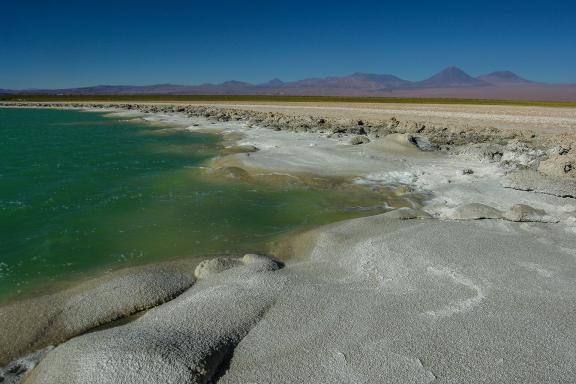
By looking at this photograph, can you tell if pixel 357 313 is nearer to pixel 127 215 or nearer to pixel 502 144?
pixel 127 215

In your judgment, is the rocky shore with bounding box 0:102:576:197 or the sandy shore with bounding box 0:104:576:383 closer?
the sandy shore with bounding box 0:104:576:383

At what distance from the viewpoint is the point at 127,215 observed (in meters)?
10.3

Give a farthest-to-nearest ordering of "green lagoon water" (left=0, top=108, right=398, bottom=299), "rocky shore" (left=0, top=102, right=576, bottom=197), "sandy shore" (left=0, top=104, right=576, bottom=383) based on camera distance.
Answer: "rocky shore" (left=0, top=102, right=576, bottom=197) → "green lagoon water" (left=0, top=108, right=398, bottom=299) → "sandy shore" (left=0, top=104, right=576, bottom=383)

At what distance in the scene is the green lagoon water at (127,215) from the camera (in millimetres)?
7676

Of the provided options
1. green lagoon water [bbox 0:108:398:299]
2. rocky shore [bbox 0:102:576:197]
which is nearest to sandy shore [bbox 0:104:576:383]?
green lagoon water [bbox 0:108:398:299]

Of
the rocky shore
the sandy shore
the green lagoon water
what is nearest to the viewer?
the sandy shore

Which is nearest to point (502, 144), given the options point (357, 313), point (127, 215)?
point (127, 215)

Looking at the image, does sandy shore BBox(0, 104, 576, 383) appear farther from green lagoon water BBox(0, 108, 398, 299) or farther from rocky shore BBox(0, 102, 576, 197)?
rocky shore BBox(0, 102, 576, 197)

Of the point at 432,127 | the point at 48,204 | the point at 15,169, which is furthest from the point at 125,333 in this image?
the point at 432,127

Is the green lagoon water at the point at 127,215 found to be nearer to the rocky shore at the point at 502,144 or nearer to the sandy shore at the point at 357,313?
the sandy shore at the point at 357,313

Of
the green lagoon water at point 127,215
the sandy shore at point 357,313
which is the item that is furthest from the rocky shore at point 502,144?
the green lagoon water at point 127,215

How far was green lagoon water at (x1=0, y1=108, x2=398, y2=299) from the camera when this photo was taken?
7.68 m

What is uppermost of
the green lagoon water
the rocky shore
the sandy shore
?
the rocky shore

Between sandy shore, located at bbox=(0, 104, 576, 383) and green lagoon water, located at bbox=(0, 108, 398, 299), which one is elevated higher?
sandy shore, located at bbox=(0, 104, 576, 383)
